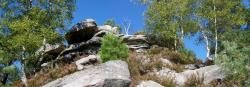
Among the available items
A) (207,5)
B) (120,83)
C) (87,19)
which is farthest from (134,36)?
(120,83)

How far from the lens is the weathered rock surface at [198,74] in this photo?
1158 inches

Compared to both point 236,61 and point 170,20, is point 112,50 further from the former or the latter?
point 170,20

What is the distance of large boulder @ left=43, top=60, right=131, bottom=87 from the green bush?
15.6 ft

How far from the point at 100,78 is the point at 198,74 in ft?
25.1

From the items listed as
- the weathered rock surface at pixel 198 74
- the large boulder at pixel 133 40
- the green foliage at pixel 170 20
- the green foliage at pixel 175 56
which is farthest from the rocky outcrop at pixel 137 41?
the weathered rock surface at pixel 198 74

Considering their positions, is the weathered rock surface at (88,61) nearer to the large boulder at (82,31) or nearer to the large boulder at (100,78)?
the large boulder at (82,31)

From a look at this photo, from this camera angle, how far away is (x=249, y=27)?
2106 inches

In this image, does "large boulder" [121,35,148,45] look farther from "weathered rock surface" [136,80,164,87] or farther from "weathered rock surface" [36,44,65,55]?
"weathered rock surface" [136,80,164,87]

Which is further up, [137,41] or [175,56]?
[137,41]

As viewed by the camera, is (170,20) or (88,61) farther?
(170,20)

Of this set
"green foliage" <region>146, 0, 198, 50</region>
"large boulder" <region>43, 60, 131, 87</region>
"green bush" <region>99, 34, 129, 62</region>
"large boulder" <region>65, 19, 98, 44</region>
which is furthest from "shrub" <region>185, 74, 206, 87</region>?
"green foliage" <region>146, 0, 198, 50</region>

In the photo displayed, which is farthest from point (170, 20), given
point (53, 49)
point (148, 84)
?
point (148, 84)

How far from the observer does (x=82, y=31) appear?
4694 centimetres

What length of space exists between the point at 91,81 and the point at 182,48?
23.9 metres
